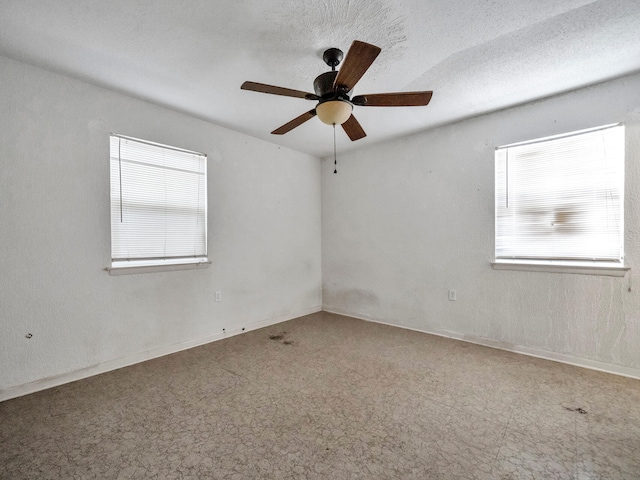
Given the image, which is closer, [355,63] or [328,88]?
[355,63]

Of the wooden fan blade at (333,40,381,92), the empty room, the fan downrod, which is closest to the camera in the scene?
the wooden fan blade at (333,40,381,92)

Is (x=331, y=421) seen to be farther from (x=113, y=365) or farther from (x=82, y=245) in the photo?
(x=82, y=245)

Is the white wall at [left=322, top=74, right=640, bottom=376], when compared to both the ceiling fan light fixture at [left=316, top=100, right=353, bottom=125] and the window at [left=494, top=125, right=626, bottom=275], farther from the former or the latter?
the ceiling fan light fixture at [left=316, top=100, right=353, bottom=125]

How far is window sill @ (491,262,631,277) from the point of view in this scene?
244 centimetres

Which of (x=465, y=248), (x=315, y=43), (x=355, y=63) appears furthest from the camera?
(x=465, y=248)

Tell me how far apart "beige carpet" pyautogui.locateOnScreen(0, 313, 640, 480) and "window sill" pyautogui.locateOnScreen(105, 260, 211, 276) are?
2.87 feet

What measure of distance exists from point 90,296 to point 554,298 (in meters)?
4.20

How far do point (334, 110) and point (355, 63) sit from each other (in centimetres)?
36

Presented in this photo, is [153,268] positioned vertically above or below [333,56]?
below

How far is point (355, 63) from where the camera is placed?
1.54m

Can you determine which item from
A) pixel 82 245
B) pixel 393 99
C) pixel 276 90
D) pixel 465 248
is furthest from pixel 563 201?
pixel 82 245

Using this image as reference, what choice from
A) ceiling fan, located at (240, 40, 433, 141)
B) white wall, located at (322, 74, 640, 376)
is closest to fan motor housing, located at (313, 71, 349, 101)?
ceiling fan, located at (240, 40, 433, 141)

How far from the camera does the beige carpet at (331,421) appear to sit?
4.84 ft

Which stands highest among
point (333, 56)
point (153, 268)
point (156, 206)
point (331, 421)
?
point (333, 56)
